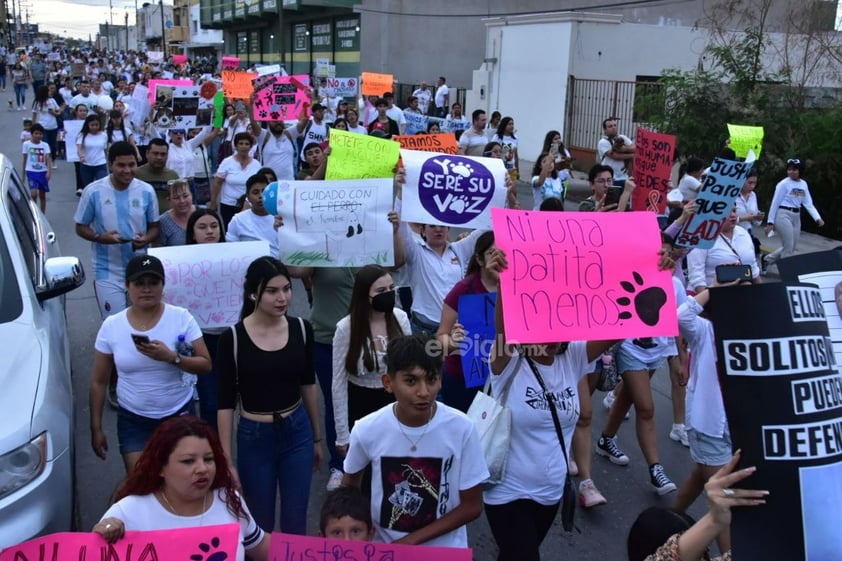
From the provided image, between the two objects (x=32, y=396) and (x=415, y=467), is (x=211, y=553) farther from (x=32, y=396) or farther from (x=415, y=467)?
(x=32, y=396)

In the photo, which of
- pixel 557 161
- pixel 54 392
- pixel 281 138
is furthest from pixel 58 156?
Result: pixel 54 392

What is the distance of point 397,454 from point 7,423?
161 cm

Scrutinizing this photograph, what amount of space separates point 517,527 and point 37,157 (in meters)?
11.8

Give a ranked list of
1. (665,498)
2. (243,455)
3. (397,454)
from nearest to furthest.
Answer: (397,454) < (243,455) < (665,498)

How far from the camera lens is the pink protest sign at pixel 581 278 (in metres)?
3.45

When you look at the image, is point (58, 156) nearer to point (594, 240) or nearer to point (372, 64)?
point (372, 64)

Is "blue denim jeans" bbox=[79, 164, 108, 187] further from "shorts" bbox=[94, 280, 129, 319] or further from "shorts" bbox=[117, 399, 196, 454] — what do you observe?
"shorts" bbox=[117, 399, 196, 454]

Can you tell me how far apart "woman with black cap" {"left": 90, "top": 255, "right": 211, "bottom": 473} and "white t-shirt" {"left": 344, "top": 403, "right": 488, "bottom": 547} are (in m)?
1.51

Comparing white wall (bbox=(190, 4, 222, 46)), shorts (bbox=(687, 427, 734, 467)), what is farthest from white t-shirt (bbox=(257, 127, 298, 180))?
white wall (bbox=(190, 4, 222, 46))

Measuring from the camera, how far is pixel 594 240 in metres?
3.65

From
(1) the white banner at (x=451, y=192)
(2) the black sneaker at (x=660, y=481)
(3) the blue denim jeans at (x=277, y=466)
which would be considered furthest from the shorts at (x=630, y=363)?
(3) the blue denim jeans at (x=277, y=466)

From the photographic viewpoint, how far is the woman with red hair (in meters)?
2.78

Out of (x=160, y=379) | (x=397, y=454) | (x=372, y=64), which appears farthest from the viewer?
(x=372, y=64)

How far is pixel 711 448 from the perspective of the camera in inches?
170
